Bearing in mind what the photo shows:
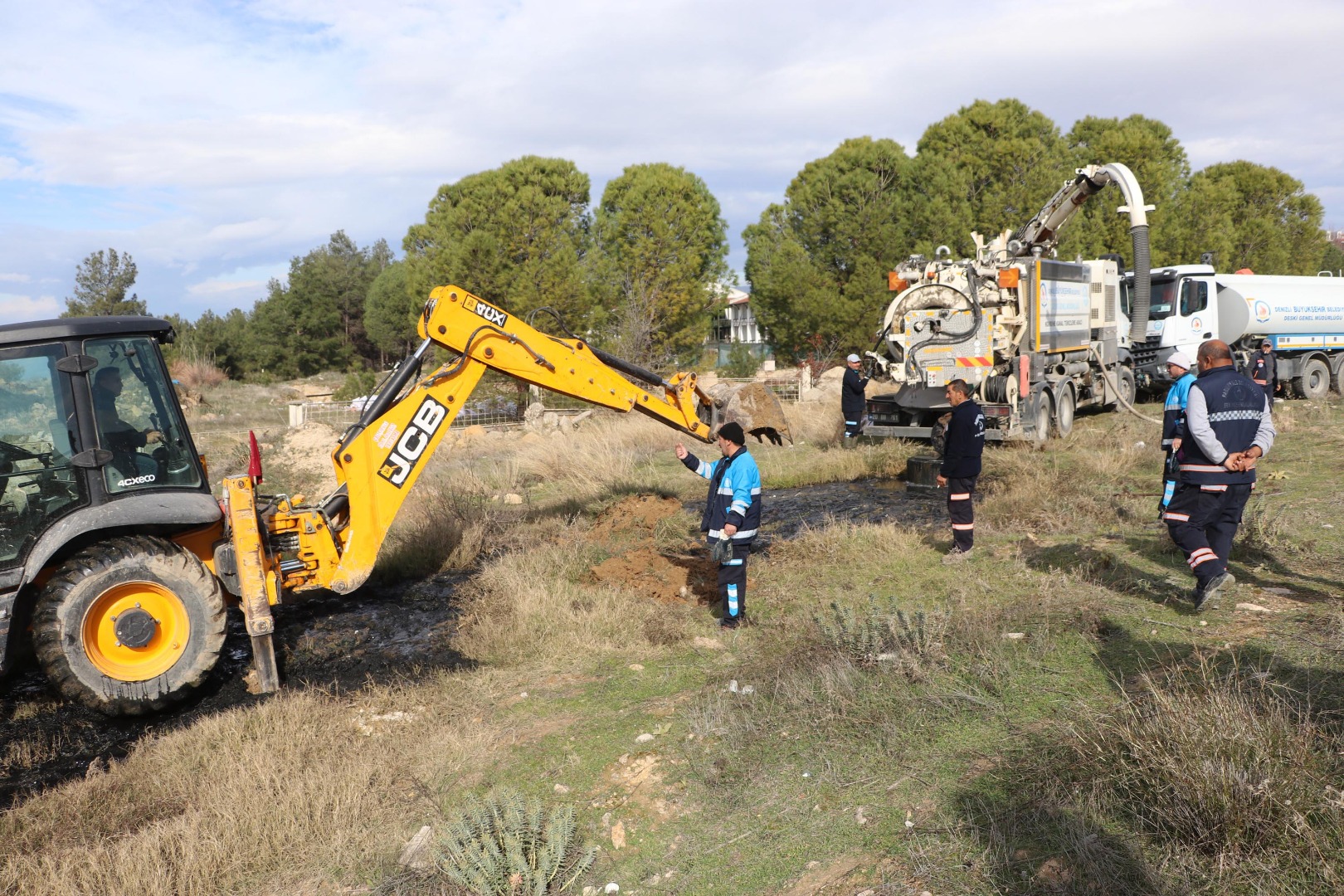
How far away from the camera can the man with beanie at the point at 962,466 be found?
8.23 metres

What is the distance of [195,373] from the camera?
1345 inches

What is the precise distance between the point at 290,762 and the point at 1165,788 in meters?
4.16

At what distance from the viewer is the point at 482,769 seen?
16.2ft

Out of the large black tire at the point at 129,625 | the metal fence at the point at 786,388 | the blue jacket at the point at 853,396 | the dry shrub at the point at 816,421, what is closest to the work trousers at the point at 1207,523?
the large black tire at the point at 129,625

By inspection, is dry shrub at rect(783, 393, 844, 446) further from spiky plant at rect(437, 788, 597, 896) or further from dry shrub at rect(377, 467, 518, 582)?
spiky plant at rect(437, 788, 597, 896)

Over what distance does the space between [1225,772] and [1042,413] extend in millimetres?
11917

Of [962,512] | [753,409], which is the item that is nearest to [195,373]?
[753,409]

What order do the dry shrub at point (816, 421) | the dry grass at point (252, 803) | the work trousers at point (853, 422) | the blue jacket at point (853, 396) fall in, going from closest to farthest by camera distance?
1. the dry grass at point (252, 803)
2. the blue jacket at point (853, 396)
3. the work trousers at point (853, 422)
4. the dry shrub at point (816, 421)

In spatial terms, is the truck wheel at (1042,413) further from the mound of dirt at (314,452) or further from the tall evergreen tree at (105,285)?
the tall evergreen tree at (105,285)

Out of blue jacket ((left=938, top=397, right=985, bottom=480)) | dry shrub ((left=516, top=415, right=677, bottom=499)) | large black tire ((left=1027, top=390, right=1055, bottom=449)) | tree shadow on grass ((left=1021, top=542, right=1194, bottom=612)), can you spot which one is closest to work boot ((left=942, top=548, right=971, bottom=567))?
tree shadow on grass ((left=1021, top=542, right=1194, bottom=612))

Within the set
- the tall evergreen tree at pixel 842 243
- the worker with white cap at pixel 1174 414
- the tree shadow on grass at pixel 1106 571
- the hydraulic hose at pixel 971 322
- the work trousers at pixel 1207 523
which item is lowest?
the tree shadow on grass at pixel 1106 571

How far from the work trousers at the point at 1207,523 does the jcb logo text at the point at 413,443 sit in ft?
17.8

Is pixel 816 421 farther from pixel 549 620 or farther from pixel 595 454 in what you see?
pixel 549 620

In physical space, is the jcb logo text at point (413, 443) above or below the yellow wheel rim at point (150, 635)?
above
